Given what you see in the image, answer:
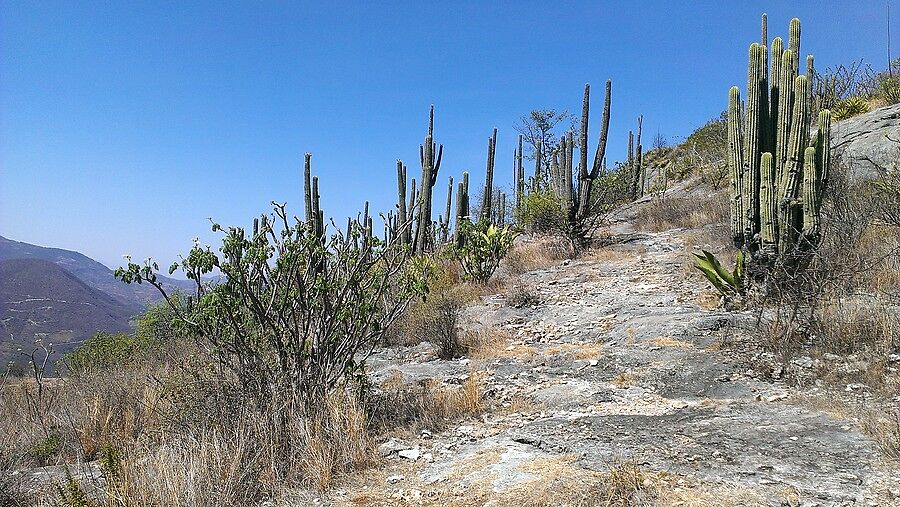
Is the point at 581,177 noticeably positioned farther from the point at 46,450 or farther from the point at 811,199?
the point at 46,450

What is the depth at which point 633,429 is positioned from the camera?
446 centimetres

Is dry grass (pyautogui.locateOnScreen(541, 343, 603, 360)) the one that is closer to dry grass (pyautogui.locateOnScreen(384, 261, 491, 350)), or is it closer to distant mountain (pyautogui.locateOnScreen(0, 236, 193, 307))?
dry grass (pyautogui.locateOnScreen(384, 261, 491, 350))

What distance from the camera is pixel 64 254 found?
199m

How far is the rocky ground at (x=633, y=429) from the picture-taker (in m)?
3.35

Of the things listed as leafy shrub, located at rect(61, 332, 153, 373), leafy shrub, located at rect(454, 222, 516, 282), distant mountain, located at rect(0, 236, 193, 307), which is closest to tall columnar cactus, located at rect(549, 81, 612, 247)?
leafy shrub, located at rect(454, 222, 516, 282)

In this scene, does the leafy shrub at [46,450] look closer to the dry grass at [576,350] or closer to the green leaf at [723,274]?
the dry grass at [576,350]

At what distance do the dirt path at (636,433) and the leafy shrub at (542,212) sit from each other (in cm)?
609

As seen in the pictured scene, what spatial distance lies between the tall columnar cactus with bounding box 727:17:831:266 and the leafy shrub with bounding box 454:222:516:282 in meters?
4.48

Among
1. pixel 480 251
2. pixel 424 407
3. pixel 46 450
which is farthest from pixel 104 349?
pixel 424 407

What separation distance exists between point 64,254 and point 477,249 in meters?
229

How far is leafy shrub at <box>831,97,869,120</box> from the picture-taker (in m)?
16.0

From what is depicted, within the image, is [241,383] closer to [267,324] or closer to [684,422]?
[267,324]

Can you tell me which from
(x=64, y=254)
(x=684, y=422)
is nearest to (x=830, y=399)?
(x=684, y=422)

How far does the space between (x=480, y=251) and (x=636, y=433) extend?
735 centimetres
